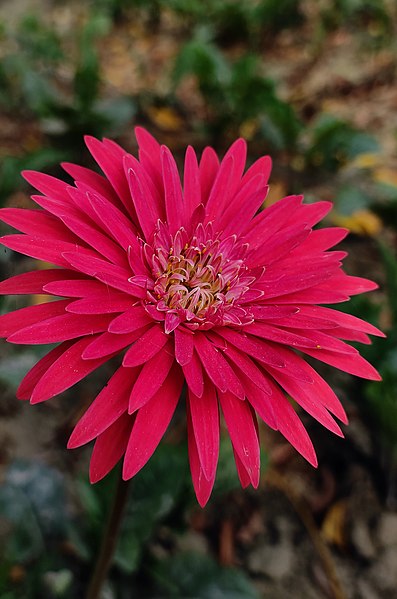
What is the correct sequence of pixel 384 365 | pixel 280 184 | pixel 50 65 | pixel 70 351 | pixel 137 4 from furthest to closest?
pixel 137 4 < pixel 50 65 < pixel 280 184 < pixel 384 365 < pixel 70 351

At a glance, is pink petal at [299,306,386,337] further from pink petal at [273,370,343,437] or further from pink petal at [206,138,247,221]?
pink petal at [206,138,247,221]

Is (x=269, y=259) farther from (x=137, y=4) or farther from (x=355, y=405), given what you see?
(x=137, y=4)

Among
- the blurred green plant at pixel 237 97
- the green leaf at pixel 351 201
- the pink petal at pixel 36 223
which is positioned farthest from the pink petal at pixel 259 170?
the blurred green plant at pixel 237 97

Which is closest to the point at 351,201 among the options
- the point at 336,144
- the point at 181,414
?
the point at 336,144

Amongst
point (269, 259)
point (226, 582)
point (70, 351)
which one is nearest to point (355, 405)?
point (226, 582)

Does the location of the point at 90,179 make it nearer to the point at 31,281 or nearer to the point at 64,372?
the point at 31,281

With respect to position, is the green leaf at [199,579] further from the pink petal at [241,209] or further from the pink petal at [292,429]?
the pink petal at [241,209]
